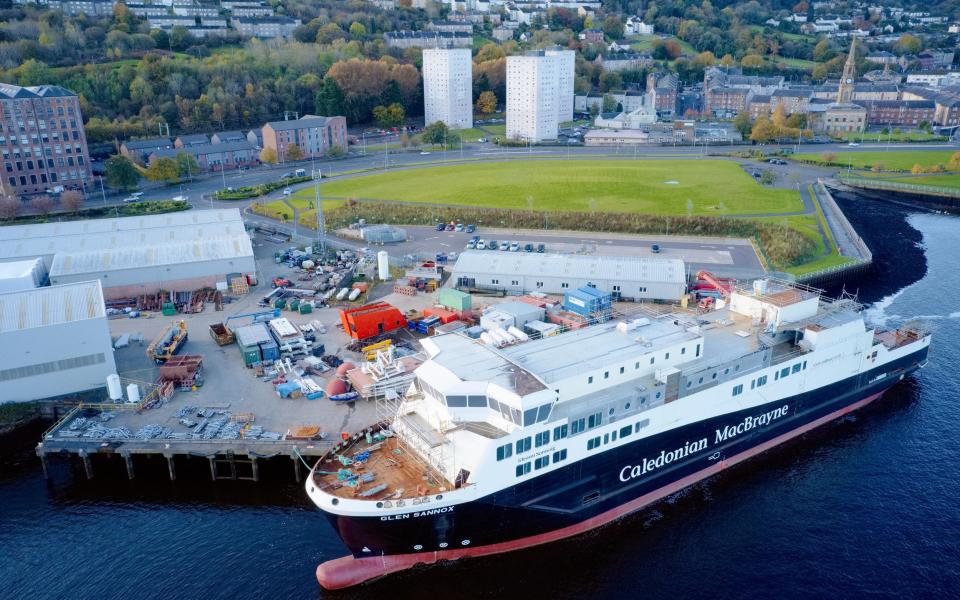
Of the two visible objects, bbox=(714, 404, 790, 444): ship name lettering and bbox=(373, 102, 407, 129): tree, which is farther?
bbox=(373, 102, 407, 129): tree

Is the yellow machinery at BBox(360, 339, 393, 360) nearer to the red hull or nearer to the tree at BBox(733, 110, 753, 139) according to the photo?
the red hull

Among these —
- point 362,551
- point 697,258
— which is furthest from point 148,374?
point 697,258

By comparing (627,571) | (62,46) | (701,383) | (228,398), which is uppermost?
(62,46)

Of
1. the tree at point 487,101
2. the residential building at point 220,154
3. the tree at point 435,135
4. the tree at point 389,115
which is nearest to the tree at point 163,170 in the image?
the residential building at point 220,154

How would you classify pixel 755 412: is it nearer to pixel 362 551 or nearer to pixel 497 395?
pixel 497 395

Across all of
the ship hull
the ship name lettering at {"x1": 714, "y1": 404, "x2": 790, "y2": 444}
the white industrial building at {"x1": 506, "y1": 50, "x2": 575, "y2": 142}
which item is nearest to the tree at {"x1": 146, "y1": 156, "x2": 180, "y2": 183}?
the white industrial building at {"x1": 506, "y1": 50, "x2": 575, "y2": 142}

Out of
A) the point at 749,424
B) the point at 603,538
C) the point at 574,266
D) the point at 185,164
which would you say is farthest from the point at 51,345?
the point at 185,164
